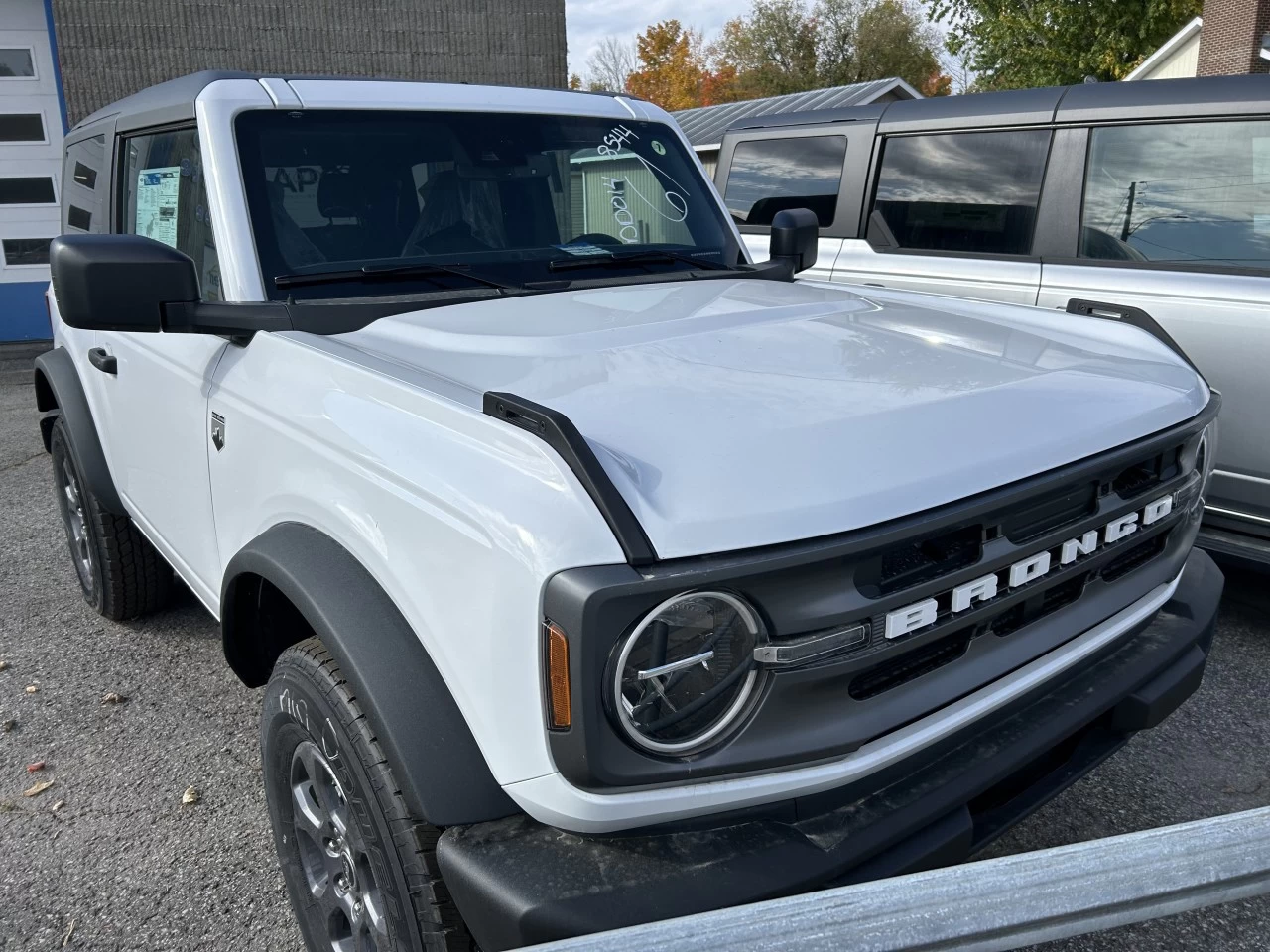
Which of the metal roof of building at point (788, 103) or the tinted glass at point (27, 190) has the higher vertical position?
the metal roof of building at point (788, 103)

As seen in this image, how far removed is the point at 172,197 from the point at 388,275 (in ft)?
2.70

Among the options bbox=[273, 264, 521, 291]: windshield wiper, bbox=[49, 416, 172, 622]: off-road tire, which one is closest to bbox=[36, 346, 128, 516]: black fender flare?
bbox=[49, 416, 172, 622]: off-road tire

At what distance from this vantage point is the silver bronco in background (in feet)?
12.4

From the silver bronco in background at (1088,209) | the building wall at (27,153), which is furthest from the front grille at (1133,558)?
the building wall at (27,153)

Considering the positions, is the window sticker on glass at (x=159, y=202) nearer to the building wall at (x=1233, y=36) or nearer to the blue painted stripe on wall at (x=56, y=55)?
the blue painted stripe on wall at (x=56, y=55)

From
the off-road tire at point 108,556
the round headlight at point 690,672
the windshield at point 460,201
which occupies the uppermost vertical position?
the windshield at point 460,201

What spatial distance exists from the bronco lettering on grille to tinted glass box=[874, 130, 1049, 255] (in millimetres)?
2871

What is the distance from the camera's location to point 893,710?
1632 mm

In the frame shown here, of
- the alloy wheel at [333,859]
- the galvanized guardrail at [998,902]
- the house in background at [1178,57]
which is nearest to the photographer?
the galvanized guardrail at [998,902]

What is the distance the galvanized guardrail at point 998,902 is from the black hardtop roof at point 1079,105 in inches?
144

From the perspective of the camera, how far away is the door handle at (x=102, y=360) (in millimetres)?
3178

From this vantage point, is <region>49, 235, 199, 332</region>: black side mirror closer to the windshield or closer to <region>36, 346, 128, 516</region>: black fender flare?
the windshield

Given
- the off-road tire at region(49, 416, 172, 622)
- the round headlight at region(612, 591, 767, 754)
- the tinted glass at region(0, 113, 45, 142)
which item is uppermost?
the tinted glass at region(0, 113, 45, 142)

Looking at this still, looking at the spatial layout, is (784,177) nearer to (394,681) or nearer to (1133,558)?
(1133,558)
